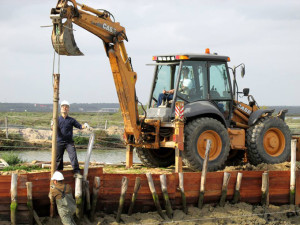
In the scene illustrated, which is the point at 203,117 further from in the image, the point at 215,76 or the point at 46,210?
the point at 46,210

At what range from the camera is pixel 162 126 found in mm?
15031

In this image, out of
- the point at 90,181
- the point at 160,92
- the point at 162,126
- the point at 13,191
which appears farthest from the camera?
the point at 160,92

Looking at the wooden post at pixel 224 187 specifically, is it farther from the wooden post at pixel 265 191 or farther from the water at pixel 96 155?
the water at pixel 96 155

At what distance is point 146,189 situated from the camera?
13.2 m

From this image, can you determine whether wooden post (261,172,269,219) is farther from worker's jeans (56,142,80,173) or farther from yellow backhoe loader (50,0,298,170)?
worker's jeans (56,142,80,173)

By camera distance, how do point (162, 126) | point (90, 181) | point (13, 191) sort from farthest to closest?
1. point (162, 126)
2. point (90, 181)
3. point (13, 191)

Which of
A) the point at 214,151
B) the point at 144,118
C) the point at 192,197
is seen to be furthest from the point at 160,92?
the point at 192,197

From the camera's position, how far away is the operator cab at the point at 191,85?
1518 centimetres

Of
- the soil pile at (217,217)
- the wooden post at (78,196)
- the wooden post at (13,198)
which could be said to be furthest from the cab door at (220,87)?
the wooden post at (13,198)

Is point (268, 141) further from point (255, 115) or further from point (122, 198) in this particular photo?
point (122, 198)

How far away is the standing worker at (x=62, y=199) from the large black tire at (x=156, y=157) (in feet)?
15.2

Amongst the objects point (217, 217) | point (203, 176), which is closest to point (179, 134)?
point (203, 176)

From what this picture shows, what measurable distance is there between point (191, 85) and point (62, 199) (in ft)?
16.9

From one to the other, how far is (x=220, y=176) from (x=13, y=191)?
494cm
